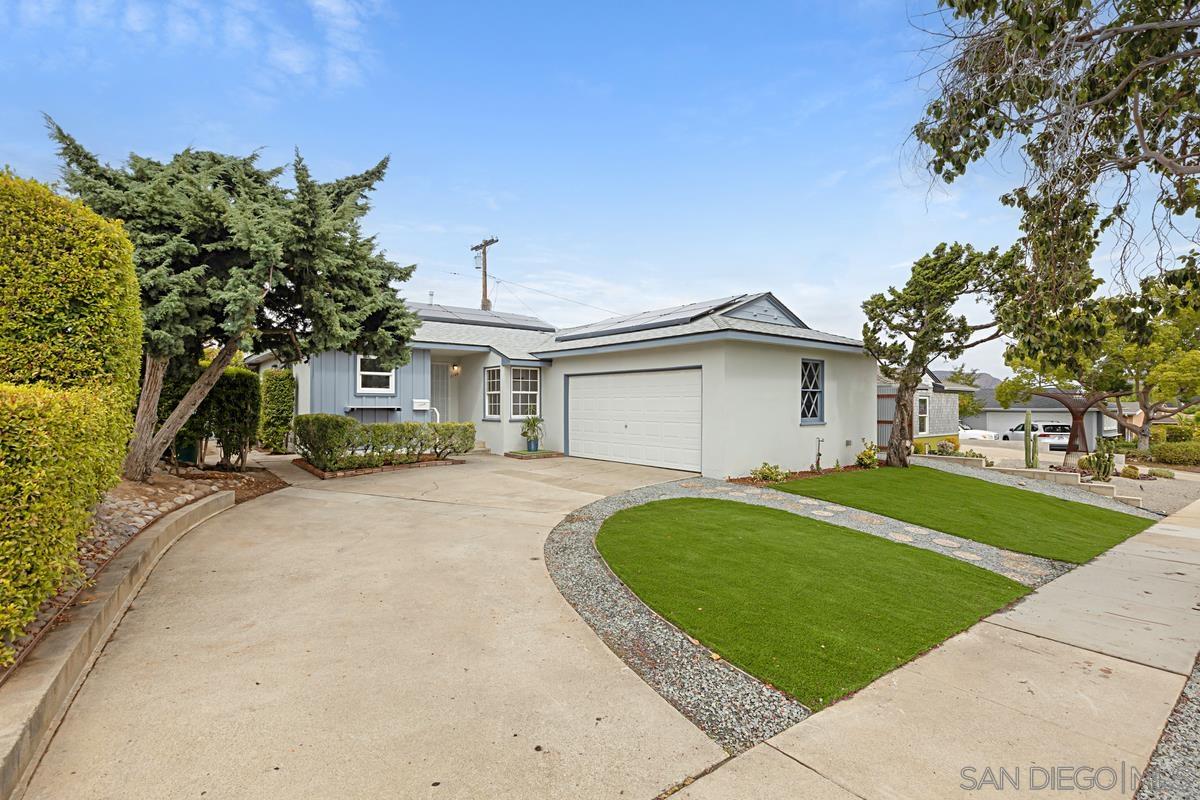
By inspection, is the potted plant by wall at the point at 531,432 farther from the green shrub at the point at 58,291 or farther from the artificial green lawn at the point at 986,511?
the green shrub at the point at 58,291

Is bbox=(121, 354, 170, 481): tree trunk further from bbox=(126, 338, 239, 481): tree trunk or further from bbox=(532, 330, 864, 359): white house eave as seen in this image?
bbox=(532, 330, 864, 359): white house eave

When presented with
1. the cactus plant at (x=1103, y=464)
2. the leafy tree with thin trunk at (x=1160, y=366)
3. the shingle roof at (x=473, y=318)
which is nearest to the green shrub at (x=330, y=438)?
the shingle roof at (x=473, y=318)

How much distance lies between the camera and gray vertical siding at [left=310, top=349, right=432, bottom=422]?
13.2 metres

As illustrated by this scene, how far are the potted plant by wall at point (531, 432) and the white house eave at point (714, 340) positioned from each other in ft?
6.25

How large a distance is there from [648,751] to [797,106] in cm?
1006

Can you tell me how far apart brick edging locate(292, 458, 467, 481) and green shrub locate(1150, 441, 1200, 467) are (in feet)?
84.0

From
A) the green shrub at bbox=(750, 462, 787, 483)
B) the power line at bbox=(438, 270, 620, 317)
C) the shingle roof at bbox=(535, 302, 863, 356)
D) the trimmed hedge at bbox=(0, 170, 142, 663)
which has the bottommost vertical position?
the green shrub at bbox=(750, 462, 787, 483)

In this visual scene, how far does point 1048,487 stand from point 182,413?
707 inches

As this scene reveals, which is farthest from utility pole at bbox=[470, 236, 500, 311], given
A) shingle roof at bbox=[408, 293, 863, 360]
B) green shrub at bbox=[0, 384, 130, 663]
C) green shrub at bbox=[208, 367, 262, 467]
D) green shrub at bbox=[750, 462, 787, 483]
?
green shrub at bbox=[0, 384, 130, 663]

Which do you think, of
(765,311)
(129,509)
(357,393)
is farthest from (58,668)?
(765,311)

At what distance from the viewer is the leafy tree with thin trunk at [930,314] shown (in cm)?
1288

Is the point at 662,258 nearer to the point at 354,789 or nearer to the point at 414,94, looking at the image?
the point at 414,94

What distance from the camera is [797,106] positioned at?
9.20m

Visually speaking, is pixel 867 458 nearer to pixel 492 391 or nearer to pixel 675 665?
pixel 492 391
